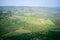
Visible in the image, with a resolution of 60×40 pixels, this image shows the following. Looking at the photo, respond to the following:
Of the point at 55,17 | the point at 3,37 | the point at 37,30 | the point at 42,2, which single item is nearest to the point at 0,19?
the point at 3,37

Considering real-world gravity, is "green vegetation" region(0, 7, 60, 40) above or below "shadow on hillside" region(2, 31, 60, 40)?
above

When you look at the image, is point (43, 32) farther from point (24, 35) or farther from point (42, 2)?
point (42, 2)

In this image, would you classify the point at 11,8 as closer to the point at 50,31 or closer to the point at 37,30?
the point at 37,30

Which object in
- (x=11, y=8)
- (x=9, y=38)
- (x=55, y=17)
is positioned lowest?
(x=9, y=38)

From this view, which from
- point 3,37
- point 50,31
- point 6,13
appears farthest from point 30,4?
point 3,37

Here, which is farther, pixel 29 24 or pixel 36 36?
pixel 29 24

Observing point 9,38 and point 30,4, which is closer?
point 9,38

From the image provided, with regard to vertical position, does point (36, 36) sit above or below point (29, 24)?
below

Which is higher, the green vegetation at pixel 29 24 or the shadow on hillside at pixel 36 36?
the green vegetation at pixel 29 24

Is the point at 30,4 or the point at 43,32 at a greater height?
the point at 30,4
